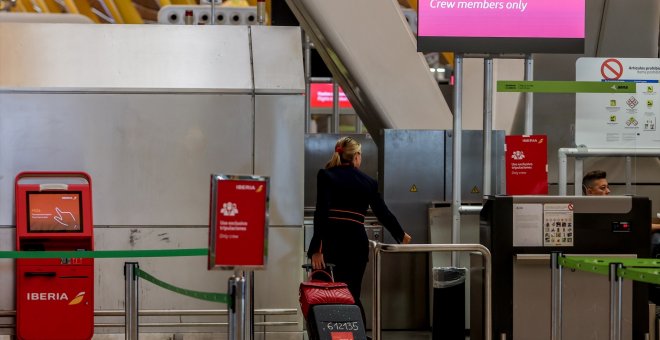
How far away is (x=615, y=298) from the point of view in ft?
19.5

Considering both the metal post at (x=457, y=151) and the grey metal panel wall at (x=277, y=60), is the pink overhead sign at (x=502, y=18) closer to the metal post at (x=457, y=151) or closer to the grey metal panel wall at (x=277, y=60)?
the metal post at (x=457, y=151)

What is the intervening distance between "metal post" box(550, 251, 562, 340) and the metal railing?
43 centimetres

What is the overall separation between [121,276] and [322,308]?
248 centimetres

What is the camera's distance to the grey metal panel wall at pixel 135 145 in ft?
25.6

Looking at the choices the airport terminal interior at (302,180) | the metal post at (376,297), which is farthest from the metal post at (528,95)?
the metal post at (376,297)

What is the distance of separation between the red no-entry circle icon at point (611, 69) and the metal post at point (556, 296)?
247cm

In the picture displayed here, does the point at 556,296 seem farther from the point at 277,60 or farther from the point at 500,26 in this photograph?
the point at 277,60

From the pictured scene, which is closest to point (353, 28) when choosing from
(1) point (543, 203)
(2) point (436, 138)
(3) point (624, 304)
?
(2) point (436, 138)

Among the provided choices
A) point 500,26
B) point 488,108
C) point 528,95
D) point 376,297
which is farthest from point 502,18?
point 376,297

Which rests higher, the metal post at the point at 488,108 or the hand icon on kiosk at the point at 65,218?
the metal post at the point at 488,108

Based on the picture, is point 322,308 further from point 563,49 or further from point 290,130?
point 563,49

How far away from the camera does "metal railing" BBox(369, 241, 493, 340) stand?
6.32 metres

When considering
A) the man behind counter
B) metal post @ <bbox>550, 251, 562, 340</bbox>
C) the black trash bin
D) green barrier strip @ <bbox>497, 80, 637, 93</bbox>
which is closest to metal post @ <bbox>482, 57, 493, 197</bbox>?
green barrier strip @ <bbox>497, 80, 637, 93</bbox>

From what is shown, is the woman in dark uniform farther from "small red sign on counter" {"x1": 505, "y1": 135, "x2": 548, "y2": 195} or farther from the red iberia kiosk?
the red iberia kiosk
